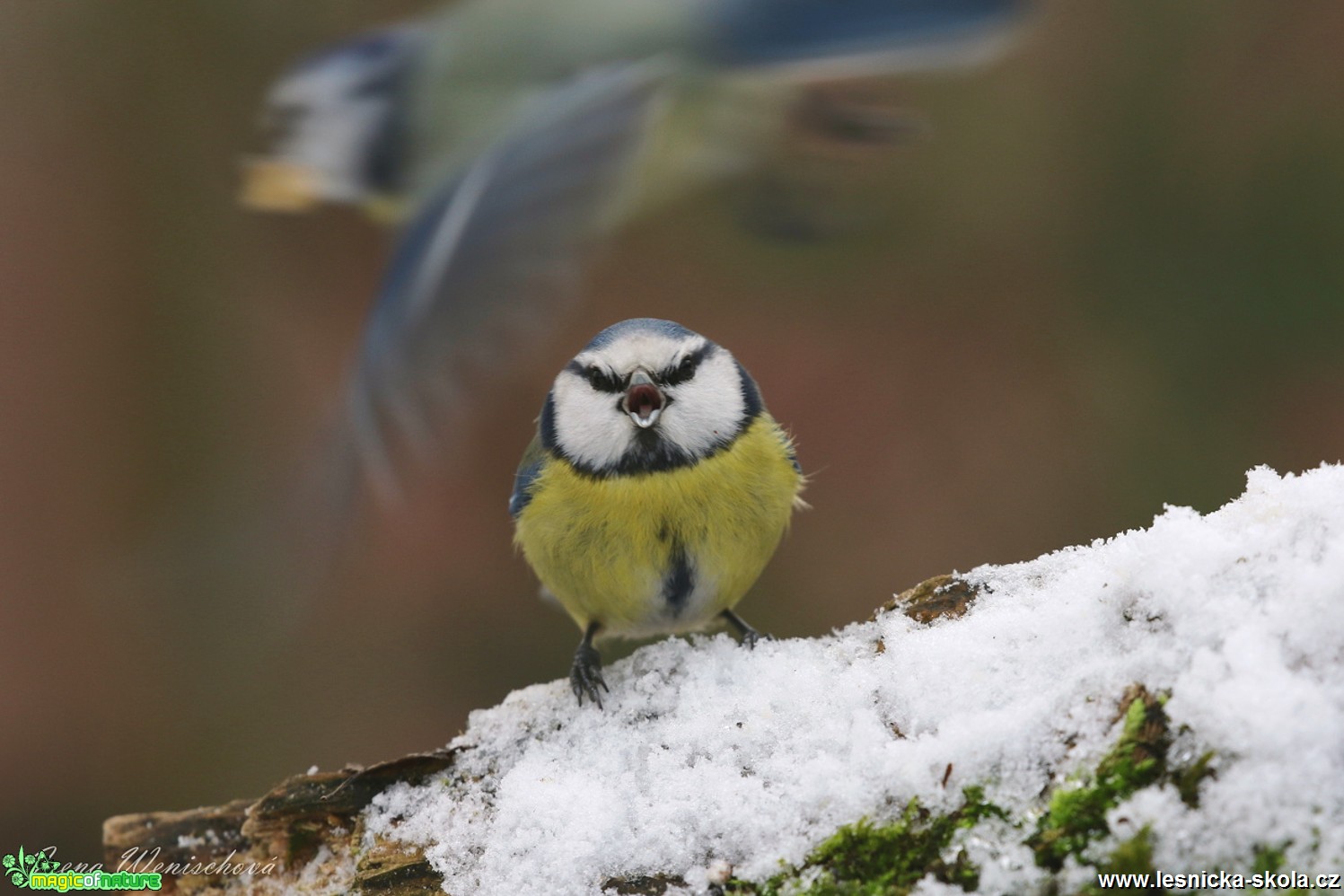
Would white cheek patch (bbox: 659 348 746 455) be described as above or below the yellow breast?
above

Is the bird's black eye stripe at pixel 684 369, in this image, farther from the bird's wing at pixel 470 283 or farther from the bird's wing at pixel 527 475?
the bird's wing at pixel 470 283

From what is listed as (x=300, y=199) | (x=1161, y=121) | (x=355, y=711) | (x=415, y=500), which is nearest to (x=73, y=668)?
(x=355, y=711)

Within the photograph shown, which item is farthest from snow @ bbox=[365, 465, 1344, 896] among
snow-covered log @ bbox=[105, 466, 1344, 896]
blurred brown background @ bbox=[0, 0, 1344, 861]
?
blurred brown background @ bbox=[0, 0, 1344, 861]

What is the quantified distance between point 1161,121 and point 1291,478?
139 centimetres

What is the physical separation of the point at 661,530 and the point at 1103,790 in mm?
396

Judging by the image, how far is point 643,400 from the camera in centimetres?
72

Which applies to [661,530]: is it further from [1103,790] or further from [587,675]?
[1103,790]

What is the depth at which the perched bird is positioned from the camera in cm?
101

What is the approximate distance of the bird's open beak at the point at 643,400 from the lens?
72 cm

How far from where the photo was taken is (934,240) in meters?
1.67

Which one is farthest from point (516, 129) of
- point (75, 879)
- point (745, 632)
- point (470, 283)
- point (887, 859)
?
point (887, 859)

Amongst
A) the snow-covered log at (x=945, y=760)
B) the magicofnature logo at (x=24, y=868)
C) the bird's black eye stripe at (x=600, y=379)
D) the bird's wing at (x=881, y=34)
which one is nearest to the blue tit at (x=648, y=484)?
the bird's black eye stripe at (x=600, y=379)

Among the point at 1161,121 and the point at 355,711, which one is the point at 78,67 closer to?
the point at 355,711

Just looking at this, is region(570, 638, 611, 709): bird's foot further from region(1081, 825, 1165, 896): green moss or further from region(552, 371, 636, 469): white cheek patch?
region(1081, 825, 1165, 896): green moss
